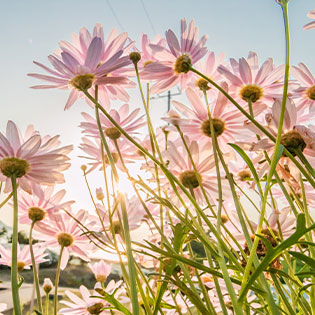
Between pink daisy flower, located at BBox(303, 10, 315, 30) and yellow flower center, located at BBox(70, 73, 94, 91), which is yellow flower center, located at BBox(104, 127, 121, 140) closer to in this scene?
yellow flower center, located at BBox(70, 73, 94, 91)

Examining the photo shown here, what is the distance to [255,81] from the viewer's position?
42 centimetres

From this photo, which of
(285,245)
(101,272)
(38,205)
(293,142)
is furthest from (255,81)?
(101,272)

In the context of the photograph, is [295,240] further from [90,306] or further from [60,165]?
[90,306]

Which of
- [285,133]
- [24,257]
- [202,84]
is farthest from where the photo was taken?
[24,257]

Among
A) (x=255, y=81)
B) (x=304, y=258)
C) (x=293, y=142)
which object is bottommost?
(x=304, y=258)

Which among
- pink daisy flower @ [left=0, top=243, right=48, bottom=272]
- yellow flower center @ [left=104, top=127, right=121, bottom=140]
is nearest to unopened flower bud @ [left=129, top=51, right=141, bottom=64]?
yellow flower center @ [left=104, top=127, right=121, bottom=140]

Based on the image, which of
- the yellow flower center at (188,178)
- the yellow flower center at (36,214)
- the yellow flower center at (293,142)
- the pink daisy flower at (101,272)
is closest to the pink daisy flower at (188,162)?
the yellow flower center at (188,178)

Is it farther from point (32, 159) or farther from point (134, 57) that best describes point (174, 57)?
point (32, 159)

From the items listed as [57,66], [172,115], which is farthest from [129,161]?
[57,66]

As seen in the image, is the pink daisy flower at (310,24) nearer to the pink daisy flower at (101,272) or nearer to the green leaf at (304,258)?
the green leaf at (304,258)

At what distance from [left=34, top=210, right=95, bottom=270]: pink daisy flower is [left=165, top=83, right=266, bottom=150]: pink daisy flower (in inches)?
8.5

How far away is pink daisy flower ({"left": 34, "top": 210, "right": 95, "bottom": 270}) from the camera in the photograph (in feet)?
1.74

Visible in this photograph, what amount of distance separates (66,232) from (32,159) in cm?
22

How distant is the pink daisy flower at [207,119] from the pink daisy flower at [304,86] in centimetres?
11
